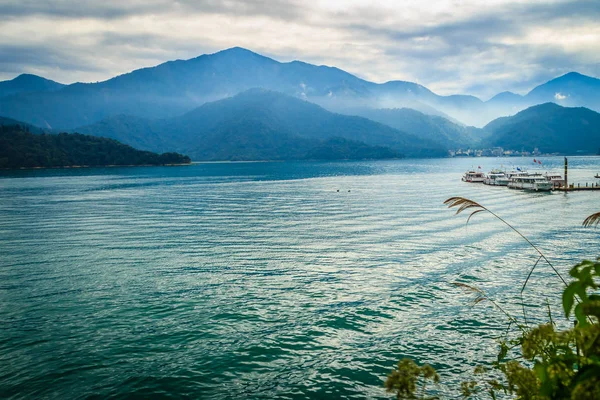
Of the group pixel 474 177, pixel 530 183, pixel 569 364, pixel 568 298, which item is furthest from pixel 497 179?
pixel 568 298

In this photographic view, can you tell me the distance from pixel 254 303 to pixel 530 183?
97860mm

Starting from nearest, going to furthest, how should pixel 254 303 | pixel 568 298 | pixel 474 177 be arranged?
pixel 568 298, pixel 254 303, pixel 474 177

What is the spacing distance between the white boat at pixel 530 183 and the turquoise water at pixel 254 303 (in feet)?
170

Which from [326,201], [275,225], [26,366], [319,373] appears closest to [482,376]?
[319,373]

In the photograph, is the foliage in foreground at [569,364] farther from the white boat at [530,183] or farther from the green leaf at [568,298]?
the white boat at [530,183]

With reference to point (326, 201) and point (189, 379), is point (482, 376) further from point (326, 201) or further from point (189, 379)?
point (326, 201)

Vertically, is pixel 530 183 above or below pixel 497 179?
below

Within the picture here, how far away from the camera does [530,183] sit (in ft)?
338

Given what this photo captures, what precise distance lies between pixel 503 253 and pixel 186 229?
35109 millimetres

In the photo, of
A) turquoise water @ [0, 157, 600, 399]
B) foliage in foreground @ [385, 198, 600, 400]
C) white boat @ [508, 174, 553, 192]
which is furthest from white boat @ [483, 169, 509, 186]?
foliage in foreground @ [385, 198, 600, 400]

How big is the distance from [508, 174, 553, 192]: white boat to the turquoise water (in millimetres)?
51874

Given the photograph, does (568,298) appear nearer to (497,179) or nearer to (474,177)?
(497,179)

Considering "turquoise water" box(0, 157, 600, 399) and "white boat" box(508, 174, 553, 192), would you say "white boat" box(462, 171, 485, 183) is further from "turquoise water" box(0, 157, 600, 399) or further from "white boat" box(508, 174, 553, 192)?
"turquoise water" box(0, 157, 600, 399)

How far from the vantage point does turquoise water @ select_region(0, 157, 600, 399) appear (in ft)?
55.0
